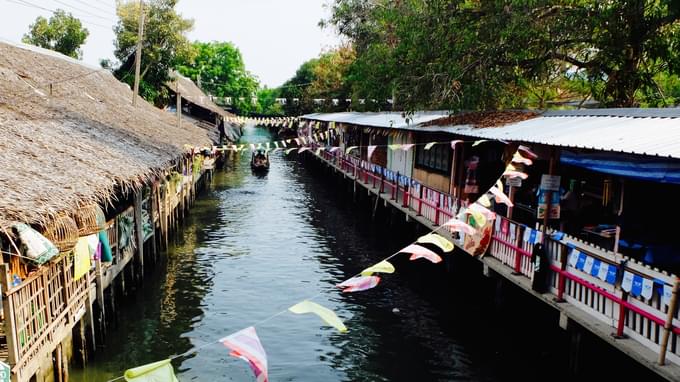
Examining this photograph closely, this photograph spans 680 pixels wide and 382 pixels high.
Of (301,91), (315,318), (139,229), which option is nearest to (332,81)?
(301,91)

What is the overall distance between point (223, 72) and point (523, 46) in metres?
60.9

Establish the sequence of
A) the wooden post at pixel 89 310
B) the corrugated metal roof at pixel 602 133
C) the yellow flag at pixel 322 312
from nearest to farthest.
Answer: the yellow flag at pixel 322 312, the corrugated metal roof at pixel 602 133, the wooden post at pixel 89 310

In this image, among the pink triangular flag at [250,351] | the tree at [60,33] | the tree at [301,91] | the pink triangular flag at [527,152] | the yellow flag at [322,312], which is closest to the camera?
the pink triangular flag at [250,351]

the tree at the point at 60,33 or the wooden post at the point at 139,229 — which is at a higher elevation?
the tree at the point at 60,33

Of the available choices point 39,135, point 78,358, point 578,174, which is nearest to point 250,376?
point 78,358

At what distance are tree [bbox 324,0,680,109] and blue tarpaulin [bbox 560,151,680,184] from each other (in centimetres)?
579

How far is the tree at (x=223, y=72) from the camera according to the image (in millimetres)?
71438

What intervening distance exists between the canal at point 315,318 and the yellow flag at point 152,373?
→ 4.56 metres

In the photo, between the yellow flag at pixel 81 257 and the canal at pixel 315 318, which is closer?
the yellow flag at pixel 81 257

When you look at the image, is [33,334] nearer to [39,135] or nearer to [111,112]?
[39,135]

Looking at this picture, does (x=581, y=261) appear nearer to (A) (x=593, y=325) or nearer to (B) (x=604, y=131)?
(A) (x=593, y=325)

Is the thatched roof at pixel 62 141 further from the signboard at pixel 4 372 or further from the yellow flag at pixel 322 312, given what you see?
the yellow flag at pixel 322 312

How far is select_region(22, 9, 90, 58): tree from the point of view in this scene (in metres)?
43.7

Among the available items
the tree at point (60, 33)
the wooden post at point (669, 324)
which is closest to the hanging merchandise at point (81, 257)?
the wooden post at point (669, 324)
